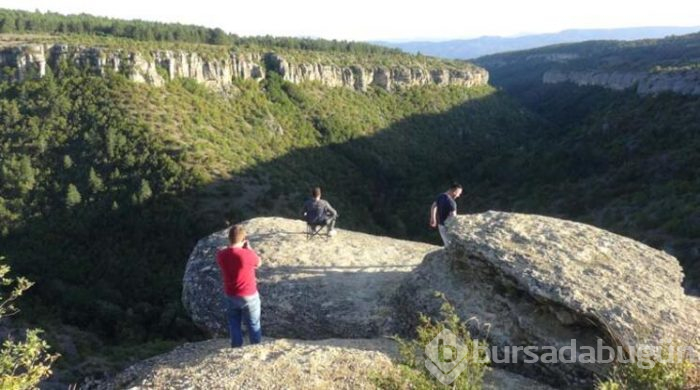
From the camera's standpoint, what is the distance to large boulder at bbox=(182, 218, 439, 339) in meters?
13.4

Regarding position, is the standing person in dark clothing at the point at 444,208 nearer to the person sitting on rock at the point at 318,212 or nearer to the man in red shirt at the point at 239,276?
the person sitting on rock at the point at 318,212

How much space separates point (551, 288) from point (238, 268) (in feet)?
21.2

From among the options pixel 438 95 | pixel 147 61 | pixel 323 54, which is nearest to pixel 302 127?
pixel 147 61

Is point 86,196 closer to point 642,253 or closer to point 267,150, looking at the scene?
point 267,150

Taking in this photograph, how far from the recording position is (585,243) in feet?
39.9

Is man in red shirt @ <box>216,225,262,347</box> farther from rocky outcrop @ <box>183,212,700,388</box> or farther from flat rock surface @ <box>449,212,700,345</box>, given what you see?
flat rock surface @ <box>449,212,700,345</box>

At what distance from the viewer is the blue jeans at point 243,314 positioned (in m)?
9.89

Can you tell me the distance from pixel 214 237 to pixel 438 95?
88.2 m

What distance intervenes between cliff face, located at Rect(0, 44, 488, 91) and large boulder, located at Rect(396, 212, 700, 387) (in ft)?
184

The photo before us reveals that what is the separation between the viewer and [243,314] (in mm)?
10234

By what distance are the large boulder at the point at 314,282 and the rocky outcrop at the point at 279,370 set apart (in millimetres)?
2353

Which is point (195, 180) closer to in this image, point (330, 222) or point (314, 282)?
point (330, 222)

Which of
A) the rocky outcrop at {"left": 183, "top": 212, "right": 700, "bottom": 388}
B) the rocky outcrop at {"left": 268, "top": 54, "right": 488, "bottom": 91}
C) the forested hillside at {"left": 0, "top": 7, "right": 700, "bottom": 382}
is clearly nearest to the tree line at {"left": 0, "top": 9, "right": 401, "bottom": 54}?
the forested hillside at {"left": 0, "top": 7, "right": 700, "bottom": 382}

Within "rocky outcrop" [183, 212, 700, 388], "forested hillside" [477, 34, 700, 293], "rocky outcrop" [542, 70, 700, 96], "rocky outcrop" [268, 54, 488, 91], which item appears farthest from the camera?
"rocky outcrop" [268, 54, 488, 91]
